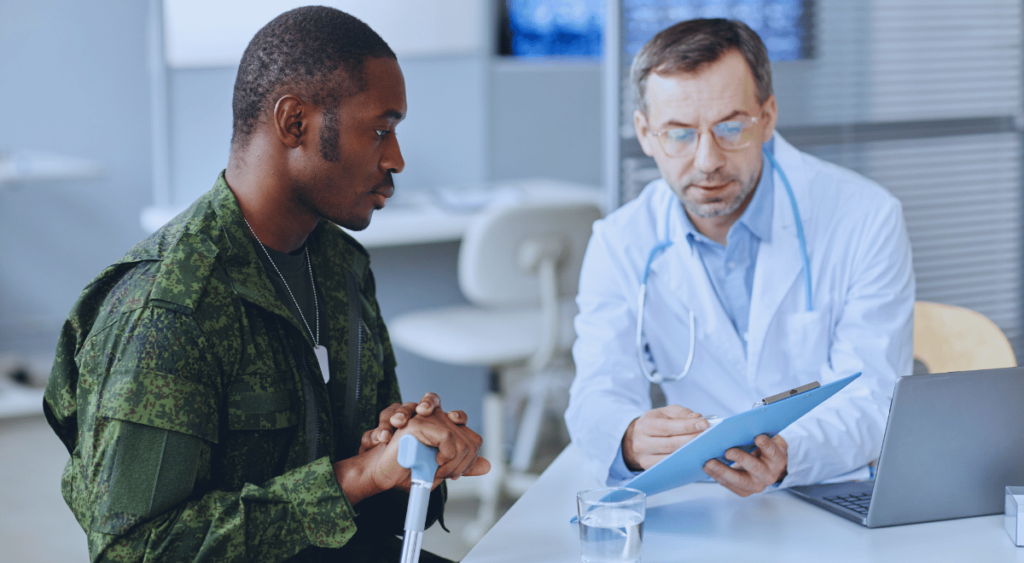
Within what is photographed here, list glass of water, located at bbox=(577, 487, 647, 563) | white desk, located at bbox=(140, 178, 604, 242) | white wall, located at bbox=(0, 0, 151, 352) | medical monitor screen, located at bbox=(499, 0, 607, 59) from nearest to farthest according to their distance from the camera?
glass of water, located at bbox=(577, 487, 647, 563), white desk, located at bbox=(140, 178, 604, 242), medical monitor screen, located at bbox=(499, 0, 607, 59), white wall, located at bbox=(0, 0, 151, 352)

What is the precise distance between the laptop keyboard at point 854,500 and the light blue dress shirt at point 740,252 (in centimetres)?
36

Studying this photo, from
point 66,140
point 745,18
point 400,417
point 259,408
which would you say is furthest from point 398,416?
point 66,140

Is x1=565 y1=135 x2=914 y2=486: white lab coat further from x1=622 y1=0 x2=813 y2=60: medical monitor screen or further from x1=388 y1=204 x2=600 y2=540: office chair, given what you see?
x1=388 y1=204 x2=600 y2=540: office chair

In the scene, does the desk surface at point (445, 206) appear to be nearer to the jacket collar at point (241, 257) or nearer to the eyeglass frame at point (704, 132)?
the eyeglass frame at point (704, 132)

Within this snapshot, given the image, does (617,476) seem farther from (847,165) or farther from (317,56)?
(847,165)

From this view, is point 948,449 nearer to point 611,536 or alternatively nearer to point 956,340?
point 611,536

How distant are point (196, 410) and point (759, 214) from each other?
2.81ft

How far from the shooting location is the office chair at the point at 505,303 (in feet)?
8.28

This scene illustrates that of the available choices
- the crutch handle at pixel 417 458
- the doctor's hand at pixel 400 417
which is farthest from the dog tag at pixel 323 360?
the crutch handle at pixel 417 458

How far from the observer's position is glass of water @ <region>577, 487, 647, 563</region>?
87 centimetres

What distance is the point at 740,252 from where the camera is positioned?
1.43 meters

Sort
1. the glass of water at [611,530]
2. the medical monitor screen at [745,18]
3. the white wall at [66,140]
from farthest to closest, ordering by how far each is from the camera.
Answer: the white wall at [66,140]
the medical monitor screen at [745,18]
the glass of water at [611,530]

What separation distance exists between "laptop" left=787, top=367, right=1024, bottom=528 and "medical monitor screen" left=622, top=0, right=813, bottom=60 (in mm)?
1080

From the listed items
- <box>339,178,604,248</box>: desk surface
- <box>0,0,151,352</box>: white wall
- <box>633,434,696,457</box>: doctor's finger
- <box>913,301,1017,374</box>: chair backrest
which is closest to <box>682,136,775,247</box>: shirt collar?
<box>913,301,1017,374</box>: chair backrest
